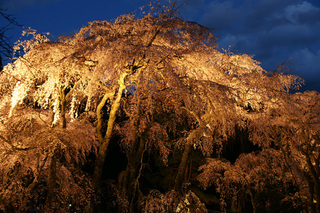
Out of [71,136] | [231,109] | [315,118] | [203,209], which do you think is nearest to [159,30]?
[231,109]

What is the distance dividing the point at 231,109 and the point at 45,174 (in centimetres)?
479

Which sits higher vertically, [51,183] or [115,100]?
[115,100]

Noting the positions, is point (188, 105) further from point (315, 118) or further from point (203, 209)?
point (315, 118)

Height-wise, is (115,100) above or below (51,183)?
above

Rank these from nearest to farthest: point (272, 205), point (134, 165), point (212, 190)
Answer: point (134, 165), point (272, 205), point (212, 190)

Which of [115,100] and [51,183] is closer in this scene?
[51,183]

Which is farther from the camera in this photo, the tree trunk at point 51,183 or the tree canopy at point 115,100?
the tree canopy at point 115,100

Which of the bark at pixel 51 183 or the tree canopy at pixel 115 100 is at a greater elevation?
the tree canopy at pixel 115 100

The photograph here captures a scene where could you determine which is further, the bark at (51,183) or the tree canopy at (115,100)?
the tree canopy at (115,100)

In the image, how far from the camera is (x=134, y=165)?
8.58m

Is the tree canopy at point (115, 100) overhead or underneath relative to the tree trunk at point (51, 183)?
overhead

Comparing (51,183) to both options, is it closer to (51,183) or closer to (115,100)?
(51,183)

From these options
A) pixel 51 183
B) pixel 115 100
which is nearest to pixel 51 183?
pixel 51 183

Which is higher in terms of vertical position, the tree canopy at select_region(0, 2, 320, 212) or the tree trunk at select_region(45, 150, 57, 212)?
the tree canopy at select_region(0, 2, 320, 212)
